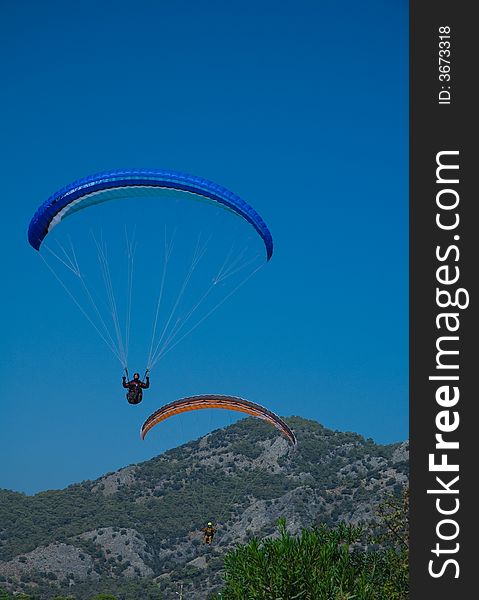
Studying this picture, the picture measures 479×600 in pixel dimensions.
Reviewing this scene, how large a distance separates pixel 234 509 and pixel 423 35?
9414 centimetres

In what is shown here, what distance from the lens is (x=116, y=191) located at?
82.9ft

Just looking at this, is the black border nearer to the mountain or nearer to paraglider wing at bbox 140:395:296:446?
paraglider wing at bbox 140:395:296:446

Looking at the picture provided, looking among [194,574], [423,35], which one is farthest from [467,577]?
[194,574]

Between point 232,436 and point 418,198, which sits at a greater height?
point 232,436

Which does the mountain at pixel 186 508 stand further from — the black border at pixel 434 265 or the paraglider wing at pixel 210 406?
the black border at pixel 434 265

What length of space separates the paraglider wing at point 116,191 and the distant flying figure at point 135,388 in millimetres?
5217

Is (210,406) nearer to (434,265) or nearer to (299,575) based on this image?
(299,575)

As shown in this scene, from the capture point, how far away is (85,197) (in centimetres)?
2544

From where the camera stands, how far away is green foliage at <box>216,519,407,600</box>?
2314cm

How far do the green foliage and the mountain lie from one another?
56.4 meters

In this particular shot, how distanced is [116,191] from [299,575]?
1225 cm

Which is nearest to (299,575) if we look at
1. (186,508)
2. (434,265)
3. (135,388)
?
(135,388)

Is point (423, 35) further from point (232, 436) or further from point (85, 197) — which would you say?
point (232, 436)

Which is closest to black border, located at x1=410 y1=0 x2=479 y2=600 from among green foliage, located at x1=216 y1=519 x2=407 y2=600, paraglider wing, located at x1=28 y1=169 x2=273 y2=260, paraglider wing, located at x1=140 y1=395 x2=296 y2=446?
green foliage, located at x1=216 y1=519 x2=407 y2=600
